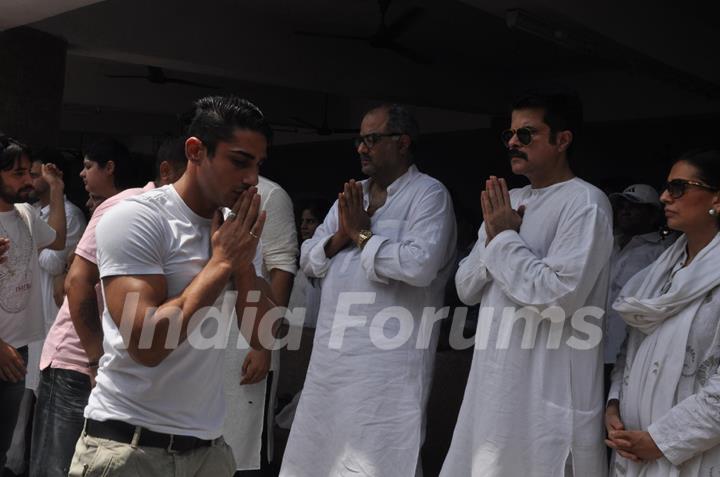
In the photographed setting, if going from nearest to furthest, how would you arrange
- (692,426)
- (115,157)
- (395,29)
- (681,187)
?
(692,426) → (681,187) → (115,157) → (395,29)

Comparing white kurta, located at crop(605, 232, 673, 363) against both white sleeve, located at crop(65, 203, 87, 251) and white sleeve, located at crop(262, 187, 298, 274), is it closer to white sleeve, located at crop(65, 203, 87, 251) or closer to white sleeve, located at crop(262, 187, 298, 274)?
white sleeve, located at crop(262, 187, 298, 274)

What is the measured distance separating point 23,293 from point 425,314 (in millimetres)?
1820

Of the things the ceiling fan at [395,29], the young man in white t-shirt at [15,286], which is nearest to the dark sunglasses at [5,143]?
the young man in white t-shirt at [15,286]

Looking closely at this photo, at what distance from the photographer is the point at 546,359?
371 cm

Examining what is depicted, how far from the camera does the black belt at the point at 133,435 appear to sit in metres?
2.57

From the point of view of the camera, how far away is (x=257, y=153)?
2764 mm

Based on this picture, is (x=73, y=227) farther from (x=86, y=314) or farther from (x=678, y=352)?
(x=678, y=352)

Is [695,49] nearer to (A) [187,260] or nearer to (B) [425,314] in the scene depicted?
(B) [425,314]

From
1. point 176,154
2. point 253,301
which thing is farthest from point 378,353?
point 253,301

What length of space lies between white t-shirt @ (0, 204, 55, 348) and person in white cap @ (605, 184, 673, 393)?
270 centimetres

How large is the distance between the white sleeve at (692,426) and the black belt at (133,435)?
171 cm

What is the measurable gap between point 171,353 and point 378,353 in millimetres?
1839

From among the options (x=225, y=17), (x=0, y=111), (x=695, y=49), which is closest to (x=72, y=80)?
(x=225, y=17)

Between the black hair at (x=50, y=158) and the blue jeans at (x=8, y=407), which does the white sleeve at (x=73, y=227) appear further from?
the blue jeans at (x=8, y=407)
